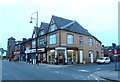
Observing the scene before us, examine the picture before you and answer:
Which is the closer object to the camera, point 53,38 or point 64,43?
point 64,43

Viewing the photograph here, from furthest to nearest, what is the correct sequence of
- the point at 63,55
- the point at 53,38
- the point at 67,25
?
the point at 67,25
the point at 53,38
the point at 63,55

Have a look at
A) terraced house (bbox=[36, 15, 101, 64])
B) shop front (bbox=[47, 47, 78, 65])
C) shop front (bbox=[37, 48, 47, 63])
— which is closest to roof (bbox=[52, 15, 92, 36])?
terraced house (bbox=[36, 15, 101, 64])

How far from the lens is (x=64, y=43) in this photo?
46.2 metres

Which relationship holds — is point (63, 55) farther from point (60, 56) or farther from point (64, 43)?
point (64, 43)

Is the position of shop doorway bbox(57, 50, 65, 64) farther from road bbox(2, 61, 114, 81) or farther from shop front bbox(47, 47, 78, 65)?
road bbox(2, 61, 114, 81)

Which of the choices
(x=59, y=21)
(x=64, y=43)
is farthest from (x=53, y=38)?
(x=59, y=21)

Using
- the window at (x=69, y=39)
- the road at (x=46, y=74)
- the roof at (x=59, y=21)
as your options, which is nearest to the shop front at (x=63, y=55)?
the window at (x=69, y=39)

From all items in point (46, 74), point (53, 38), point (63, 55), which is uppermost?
point (53, 38)

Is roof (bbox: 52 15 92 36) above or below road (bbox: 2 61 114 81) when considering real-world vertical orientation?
above

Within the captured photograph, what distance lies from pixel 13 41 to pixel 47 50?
67017mm

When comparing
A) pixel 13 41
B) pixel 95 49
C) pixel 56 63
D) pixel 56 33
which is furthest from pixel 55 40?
pixel 13 41

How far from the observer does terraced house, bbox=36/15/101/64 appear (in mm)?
46062

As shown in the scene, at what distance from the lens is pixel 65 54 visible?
45.8 m

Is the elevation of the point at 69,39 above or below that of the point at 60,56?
above
